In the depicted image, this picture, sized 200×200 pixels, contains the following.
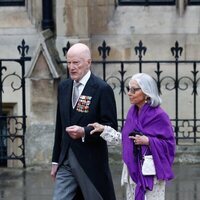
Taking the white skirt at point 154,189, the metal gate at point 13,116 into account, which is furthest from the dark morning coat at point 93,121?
the metal gate at point 13,116

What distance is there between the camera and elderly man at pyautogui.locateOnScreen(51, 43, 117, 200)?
7.23 metres

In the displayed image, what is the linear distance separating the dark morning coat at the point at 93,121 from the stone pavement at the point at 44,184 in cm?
240

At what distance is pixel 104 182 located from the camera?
24.1 ft

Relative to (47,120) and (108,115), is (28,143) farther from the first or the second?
(108,115)

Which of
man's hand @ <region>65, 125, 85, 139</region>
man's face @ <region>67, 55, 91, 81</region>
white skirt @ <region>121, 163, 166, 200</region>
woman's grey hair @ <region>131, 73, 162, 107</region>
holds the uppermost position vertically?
man's face @ <region>67, 55, 91, 81</region>

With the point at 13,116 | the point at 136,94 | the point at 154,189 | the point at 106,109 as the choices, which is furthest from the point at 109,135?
the point at 13,116

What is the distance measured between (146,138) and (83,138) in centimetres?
48

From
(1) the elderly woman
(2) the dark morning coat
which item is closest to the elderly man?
(2) the dark morning coat

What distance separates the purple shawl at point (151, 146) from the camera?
7047mm

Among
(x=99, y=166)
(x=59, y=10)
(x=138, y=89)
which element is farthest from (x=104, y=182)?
(x=59, y=10)

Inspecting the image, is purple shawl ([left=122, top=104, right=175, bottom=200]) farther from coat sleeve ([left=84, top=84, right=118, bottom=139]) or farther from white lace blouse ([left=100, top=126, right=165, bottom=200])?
coat sleeve ([left=84, top=84, right=118, bottom=139])

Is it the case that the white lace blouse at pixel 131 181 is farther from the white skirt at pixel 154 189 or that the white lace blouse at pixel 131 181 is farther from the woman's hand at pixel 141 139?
the woman's hand at pixel 141 139

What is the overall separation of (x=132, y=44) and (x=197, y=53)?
2.72 ft

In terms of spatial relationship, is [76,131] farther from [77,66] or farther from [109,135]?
[77,66]
